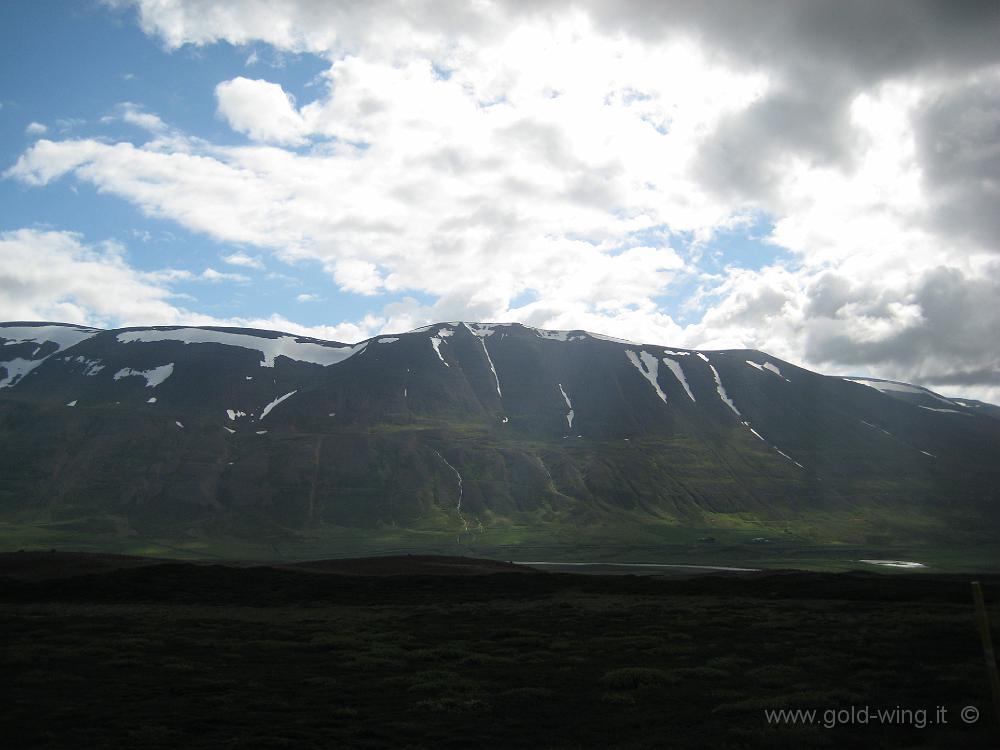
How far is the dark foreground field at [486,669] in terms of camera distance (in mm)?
17703

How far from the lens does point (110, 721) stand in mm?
19266

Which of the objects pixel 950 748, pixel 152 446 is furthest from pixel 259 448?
pixel 950 748

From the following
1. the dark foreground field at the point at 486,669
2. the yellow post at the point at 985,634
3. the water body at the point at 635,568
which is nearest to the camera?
the yellow post at the point at 985,634

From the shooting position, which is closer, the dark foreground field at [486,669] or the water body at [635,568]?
the dark foreground field at [486,669]

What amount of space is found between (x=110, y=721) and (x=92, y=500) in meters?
164

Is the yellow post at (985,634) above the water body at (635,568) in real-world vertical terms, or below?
above

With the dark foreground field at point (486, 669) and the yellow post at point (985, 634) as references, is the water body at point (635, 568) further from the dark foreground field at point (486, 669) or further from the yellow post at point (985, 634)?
the yellow post at point (985, 634)

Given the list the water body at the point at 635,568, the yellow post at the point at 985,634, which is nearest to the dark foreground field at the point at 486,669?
the yellow post at the point at 985,634

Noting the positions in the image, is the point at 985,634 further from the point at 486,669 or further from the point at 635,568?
the point at 635,568

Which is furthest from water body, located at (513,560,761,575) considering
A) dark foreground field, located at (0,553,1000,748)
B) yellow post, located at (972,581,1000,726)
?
yellow post, located at (972,581,1000,726)

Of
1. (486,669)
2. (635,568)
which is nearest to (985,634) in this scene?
(486,669)

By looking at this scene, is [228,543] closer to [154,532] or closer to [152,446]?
[154,532]

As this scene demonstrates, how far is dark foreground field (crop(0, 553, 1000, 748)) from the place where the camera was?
17703 millimetres

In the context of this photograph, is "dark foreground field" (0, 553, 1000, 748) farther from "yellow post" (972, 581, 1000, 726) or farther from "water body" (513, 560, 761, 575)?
"water body" (513, 560, 761, 575)
